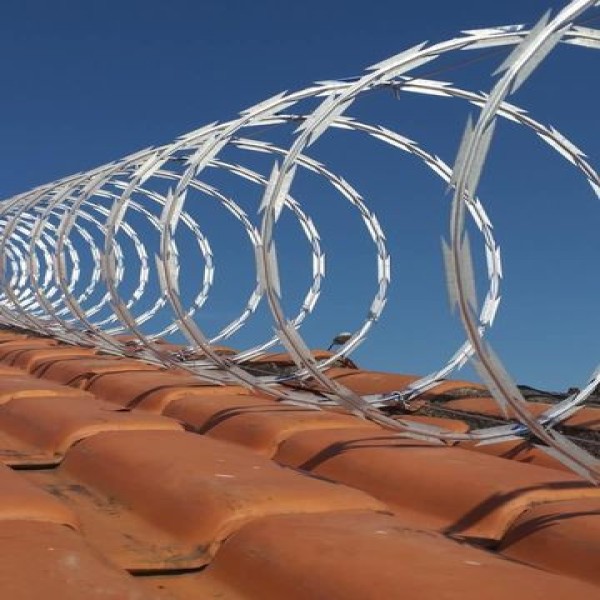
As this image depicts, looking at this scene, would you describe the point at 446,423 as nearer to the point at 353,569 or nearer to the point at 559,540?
the point at 559,540

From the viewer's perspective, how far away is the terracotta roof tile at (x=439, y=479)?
337cm

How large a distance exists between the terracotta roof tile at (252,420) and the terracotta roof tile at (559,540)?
1626 millimetres

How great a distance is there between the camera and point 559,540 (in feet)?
9.93

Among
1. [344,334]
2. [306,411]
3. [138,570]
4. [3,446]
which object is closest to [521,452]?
[306,411]

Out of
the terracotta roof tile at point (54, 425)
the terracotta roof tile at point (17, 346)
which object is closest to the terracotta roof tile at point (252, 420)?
the terracotta roof tile at point (54, 425)

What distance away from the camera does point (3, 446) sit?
4.32 metres

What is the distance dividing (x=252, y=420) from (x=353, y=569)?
268 cm

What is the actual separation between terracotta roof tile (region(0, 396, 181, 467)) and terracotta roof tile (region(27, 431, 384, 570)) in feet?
0.93

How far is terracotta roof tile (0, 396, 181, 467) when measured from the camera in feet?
13.4

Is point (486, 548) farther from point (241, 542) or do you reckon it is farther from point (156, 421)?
point (156, 421)

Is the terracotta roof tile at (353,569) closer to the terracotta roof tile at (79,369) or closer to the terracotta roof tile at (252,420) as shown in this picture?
the terracotta roof tile at (252,420)

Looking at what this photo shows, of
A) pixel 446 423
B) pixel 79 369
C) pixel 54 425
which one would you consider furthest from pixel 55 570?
pixel 79 369

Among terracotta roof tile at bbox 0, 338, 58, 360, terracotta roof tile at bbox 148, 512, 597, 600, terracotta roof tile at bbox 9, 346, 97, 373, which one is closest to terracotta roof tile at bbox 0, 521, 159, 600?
terracotta roof tile at bbox 148, 512, 597, 600

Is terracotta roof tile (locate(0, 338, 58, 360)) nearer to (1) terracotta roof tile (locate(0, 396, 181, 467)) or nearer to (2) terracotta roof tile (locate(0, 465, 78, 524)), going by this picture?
(1) terracotta roof tile (locate(0, 396, 181, 467))
